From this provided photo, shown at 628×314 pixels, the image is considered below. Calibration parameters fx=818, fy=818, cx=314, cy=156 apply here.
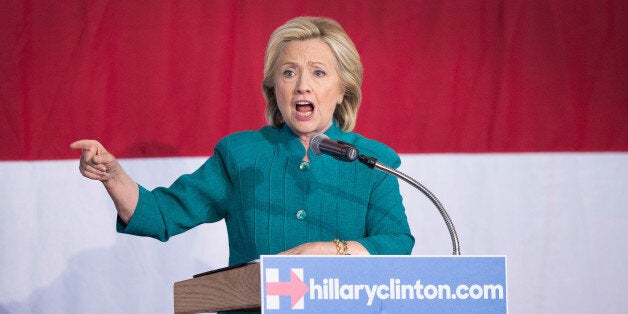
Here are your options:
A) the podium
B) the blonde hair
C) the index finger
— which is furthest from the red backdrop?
the podium

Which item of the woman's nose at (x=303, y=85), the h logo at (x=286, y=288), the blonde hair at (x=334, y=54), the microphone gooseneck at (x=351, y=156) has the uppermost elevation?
the blonde hair at (x=334, y=54)

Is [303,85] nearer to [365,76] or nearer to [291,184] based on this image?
[291,184]

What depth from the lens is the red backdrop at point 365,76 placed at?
8.36 ft

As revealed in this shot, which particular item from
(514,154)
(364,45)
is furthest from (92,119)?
(514,154)

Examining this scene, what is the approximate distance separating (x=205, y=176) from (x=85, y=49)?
77cm

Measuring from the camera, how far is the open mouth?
199 centimetres

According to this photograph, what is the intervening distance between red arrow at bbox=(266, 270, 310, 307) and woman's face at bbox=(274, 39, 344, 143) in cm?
71

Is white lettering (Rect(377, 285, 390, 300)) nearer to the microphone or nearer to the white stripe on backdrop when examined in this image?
the microphone

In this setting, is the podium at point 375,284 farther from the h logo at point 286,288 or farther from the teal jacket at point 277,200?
the teal jacket at point 277,200

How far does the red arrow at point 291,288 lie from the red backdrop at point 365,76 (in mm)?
1348

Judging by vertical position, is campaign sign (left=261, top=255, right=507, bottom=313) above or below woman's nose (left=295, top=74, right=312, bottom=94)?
below

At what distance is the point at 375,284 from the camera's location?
136cm

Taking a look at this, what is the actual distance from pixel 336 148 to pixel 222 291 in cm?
34

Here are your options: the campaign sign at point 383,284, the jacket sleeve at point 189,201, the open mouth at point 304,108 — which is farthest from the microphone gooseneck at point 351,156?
the jacket sleeve at point 189,201
